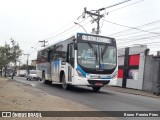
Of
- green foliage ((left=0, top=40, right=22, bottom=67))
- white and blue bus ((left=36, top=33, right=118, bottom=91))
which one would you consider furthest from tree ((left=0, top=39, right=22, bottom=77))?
white and blue bus ((left=36, top=33, right=118, bottom=91))

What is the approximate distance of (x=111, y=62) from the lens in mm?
17703

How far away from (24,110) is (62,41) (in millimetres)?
11516

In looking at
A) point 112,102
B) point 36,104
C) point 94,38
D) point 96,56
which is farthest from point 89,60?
point 36,104

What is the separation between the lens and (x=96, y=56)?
1725cm

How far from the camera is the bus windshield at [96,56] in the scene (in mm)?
17047

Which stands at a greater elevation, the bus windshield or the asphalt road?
the bus windshield

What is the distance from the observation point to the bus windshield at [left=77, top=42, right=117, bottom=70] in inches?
671

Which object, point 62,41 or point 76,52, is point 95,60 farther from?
point 62,41

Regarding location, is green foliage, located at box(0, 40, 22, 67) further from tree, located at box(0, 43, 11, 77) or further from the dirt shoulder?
the dirt shoulder

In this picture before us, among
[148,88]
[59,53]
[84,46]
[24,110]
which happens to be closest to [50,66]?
[59,53]

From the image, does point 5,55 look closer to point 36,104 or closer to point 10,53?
point 10,53

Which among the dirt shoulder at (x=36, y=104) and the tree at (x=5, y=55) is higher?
the tree at (x=5, y=55)

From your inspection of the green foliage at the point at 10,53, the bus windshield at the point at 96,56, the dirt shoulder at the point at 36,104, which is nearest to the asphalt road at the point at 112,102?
the dirt shoulder at the point at 36,104

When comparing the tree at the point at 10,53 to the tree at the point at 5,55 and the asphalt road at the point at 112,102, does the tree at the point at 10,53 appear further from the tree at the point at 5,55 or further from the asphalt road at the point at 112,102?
the asphalt road at the point at 112,102
